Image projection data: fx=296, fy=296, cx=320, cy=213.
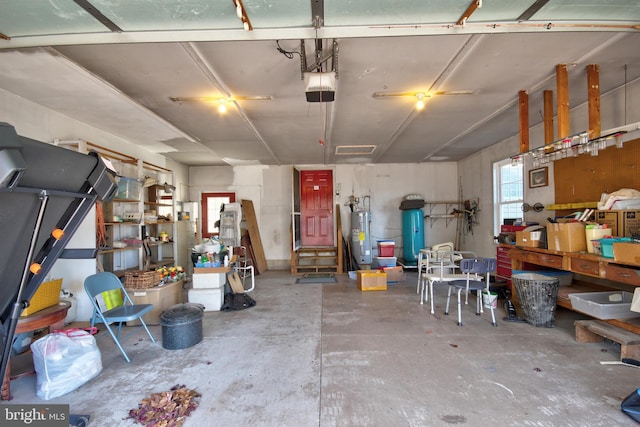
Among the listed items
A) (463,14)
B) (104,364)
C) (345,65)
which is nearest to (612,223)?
(463,14)

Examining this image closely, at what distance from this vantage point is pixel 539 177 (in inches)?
189

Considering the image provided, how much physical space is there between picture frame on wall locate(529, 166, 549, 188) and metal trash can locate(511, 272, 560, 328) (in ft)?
6.02

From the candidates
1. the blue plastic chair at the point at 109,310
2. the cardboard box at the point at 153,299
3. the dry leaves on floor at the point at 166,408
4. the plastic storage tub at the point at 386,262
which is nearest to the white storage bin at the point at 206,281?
the cardboard box at the point at 153,299

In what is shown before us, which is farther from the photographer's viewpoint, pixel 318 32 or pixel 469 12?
pixel 318 32

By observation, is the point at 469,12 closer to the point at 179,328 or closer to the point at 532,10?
the point at 532,10

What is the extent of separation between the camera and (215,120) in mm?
4484

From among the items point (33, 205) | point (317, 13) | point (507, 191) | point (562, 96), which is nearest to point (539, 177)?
point (507, 191)

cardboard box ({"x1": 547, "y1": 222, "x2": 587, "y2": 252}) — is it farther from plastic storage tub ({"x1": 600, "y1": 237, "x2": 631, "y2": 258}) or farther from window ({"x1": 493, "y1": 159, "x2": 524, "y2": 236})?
window ({"x1": 493, "y1": 159, "x2": 524, "y2": 236})

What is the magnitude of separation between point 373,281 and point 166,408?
4.06 m

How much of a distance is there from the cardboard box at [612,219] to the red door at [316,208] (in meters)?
5.43

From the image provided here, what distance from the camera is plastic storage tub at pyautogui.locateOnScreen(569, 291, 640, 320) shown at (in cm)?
296

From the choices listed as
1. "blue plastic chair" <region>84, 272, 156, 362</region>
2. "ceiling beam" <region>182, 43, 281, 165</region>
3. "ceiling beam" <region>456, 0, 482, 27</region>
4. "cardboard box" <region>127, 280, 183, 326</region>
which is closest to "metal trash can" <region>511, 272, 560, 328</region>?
"ceiling beam" <region>456, 0, 482, 27</region>

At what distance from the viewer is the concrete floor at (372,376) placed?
2.05 meters

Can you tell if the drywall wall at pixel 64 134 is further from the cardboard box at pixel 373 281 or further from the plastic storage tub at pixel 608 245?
the plastic storage tub at pixel 608 245
